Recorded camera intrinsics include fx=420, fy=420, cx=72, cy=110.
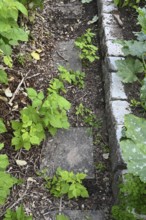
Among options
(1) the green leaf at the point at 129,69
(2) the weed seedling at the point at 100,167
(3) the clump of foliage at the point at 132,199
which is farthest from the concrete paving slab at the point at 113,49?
(3) the clump of foliage at the point at 132,199

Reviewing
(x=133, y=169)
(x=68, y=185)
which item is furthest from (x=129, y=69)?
(x=133, y=169)

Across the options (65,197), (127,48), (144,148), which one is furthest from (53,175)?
(127,48)

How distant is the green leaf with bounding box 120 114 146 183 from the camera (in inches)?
82.8

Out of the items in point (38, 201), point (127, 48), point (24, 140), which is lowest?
point (38, 201)

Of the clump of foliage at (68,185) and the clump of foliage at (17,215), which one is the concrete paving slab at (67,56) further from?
the clump of foliage at (17,215)

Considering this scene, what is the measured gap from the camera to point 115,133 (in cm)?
292

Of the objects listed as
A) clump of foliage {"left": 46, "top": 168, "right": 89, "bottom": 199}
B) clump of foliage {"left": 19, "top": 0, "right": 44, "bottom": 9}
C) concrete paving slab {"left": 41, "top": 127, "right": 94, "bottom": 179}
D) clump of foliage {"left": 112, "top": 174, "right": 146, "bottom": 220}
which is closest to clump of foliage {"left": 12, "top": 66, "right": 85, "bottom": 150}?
concrete paving slab {"left": 41, "top": 127, "right": 94, "bottom": 179}

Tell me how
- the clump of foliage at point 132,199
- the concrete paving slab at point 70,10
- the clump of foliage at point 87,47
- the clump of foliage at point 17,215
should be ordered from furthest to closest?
1. the concrete paving slab at point 70,10
2. the clump of foliage at point 87,47
3. the clump of foliage at point 17,215
4. the clump of foliage at point 132,199

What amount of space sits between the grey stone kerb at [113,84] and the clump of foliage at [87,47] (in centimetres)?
9

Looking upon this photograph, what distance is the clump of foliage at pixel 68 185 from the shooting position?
2738 mm

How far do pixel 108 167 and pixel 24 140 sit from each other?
0.63 metres

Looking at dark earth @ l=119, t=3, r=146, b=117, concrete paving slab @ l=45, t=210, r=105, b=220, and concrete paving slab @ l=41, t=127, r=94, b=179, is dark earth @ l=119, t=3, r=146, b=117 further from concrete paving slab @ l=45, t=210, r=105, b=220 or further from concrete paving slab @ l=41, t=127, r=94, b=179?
concrete paving slab @ l=45, t=210, r=105, b=220

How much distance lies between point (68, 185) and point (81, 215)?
21cm

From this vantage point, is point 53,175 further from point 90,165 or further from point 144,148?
point 144,148
